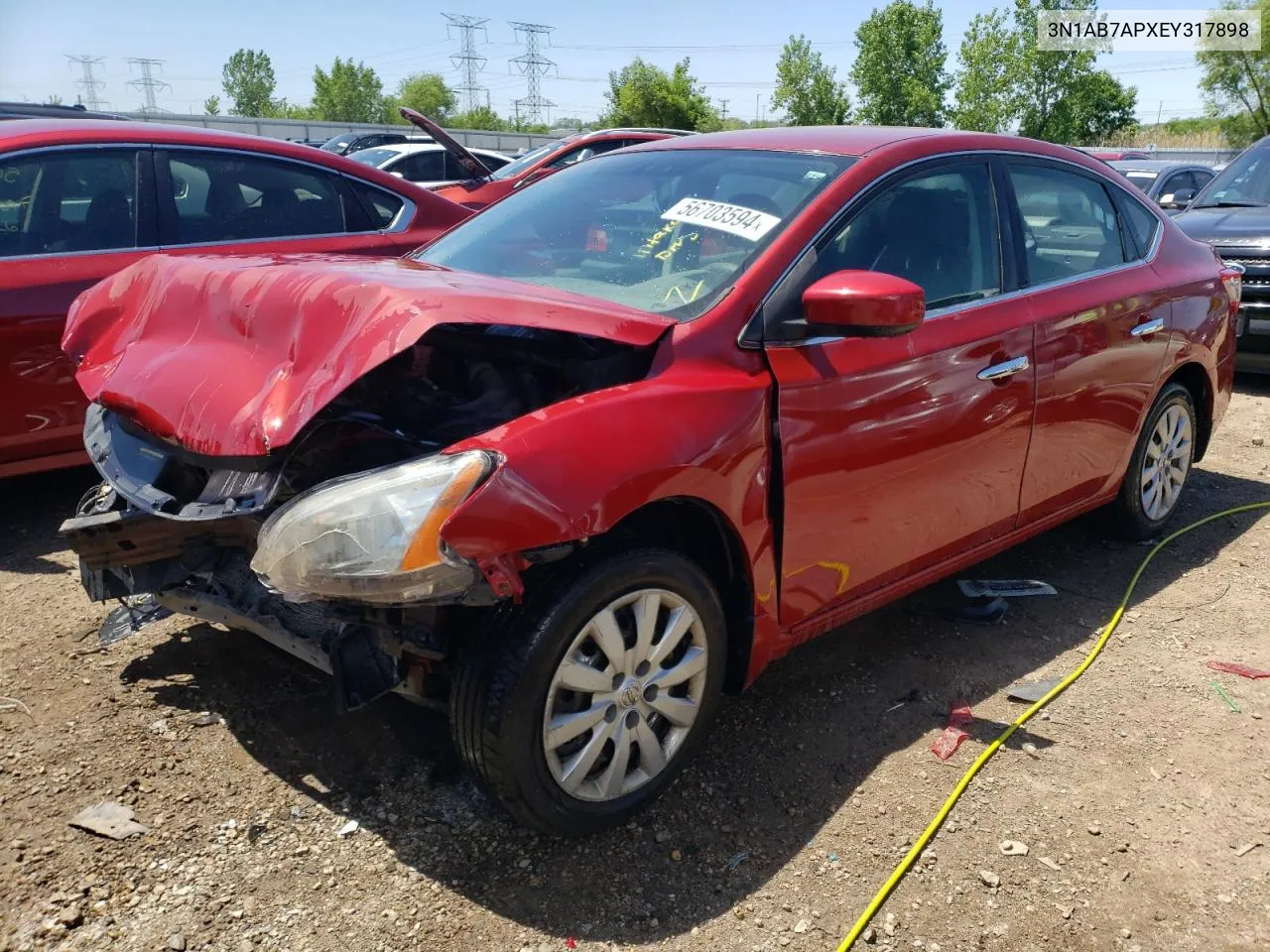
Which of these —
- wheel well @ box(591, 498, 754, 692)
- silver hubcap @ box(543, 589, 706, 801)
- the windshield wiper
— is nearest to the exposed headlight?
silver hubcap @ box(543, 589, 706, 801)

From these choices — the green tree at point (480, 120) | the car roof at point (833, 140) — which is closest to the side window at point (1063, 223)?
the car roof at point (833, 140)

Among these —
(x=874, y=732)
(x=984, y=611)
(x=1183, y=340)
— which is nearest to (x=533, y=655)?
(x=874, y=732)

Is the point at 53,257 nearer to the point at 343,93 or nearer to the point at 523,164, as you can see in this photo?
the point at 523,164

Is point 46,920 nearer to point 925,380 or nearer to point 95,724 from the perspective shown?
point 95,724

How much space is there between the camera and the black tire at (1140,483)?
4.35m

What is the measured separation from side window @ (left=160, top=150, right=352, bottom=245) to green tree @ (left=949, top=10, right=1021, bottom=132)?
39.9m

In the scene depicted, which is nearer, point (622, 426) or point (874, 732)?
point (622, 426)

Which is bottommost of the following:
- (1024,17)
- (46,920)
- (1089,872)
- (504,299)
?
(1089,872)

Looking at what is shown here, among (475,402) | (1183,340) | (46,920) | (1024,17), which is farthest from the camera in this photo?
(1024,17)

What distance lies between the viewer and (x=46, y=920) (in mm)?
2201

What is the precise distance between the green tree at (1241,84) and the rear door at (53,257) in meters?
55.2

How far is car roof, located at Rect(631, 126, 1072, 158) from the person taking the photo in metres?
3.20

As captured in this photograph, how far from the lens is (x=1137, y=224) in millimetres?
4262

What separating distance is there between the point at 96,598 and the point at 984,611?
3003 mm
